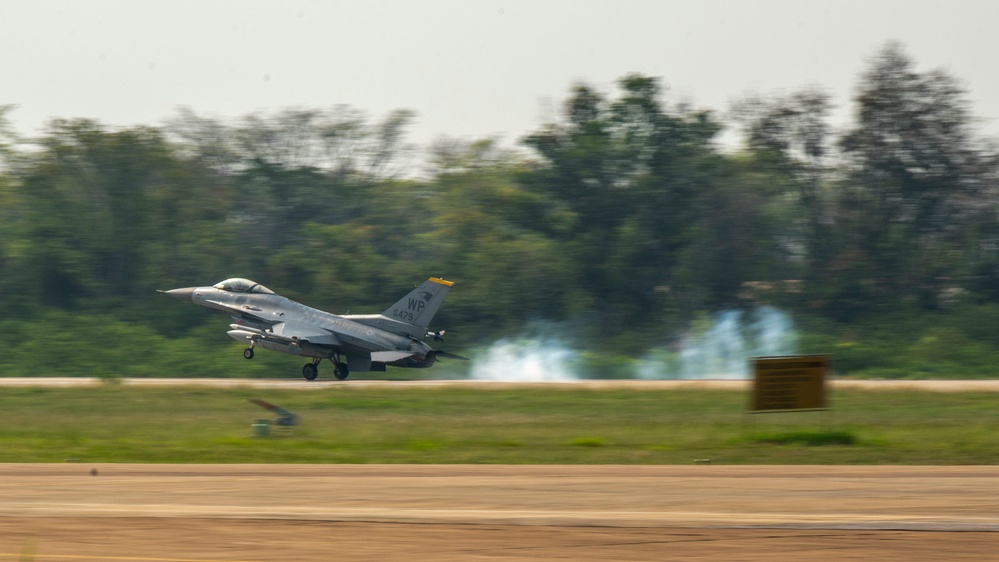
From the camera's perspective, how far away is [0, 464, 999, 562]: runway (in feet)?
39.2

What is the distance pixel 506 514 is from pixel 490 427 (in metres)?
15.0

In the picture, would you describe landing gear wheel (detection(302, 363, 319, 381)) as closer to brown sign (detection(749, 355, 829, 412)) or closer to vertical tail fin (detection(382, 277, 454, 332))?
vertical tail fin (detection(382, 277, 454, 332))

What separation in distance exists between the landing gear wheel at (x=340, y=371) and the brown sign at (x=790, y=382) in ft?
95.6

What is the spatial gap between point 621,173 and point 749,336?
14.3 metres

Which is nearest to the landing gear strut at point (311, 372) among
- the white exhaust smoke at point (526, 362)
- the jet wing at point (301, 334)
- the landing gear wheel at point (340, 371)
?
the landing gear wheel at point (340, 371)

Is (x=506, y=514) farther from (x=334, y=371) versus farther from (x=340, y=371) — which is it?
(x=334, y=371)

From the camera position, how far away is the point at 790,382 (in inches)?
966

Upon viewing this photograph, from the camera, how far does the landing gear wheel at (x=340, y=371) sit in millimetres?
51000

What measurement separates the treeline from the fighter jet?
10.2 meters

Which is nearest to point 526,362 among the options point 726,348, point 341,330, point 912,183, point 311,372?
point 726,348

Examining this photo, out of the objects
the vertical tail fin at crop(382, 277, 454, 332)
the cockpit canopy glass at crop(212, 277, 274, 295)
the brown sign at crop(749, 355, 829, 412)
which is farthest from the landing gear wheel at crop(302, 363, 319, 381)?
the brown sign at crop(749, 355, 829, 412)

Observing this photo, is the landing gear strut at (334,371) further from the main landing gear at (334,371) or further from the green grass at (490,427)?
the green grass at (490,427)

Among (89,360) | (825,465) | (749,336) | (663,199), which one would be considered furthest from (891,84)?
(825,465)

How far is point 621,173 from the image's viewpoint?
66.3 m
